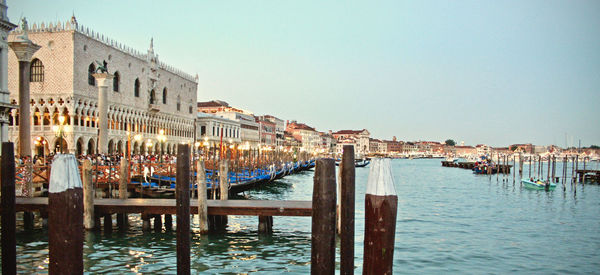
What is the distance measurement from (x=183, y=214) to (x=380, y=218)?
270 centimetres

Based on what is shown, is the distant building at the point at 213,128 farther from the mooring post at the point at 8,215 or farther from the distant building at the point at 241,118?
the mooring post at the point at 8,215

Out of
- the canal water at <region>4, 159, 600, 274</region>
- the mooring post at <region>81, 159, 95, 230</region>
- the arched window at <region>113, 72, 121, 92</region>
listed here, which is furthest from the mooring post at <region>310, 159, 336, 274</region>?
the arched window at <region>113, 72, 121, 92</region>

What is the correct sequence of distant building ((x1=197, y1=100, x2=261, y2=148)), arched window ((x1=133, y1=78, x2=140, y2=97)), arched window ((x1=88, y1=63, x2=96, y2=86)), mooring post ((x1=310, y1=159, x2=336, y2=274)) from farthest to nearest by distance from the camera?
distant building ((x1=197, y1=100, x2=261, y2=148)) < arched window ((x1=133, y1=78, x2=140, y2=97)) < arched window ((x1=88, y1=63, x2=96, y2=86)) < mooring post ((x1=310, y1=159, x2=336, y2=274))

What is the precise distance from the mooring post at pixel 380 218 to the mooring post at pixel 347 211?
3.03 ft

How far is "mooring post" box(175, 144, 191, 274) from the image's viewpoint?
4.88 metres

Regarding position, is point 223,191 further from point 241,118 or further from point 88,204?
point 241,118

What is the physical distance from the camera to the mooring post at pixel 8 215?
4.07 meters

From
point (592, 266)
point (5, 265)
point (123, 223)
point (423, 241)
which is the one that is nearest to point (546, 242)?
point (592, 266)

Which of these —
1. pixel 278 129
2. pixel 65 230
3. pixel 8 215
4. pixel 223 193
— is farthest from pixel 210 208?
pixel 278 129

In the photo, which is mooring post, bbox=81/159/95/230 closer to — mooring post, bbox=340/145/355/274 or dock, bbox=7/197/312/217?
dock, bbox=7/197/312/217

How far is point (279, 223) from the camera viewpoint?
11.4 m

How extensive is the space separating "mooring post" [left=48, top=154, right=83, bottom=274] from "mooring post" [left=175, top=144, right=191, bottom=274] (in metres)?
1.95

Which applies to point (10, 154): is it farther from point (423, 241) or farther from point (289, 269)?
point (423, 241)

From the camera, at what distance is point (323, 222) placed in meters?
3.34
